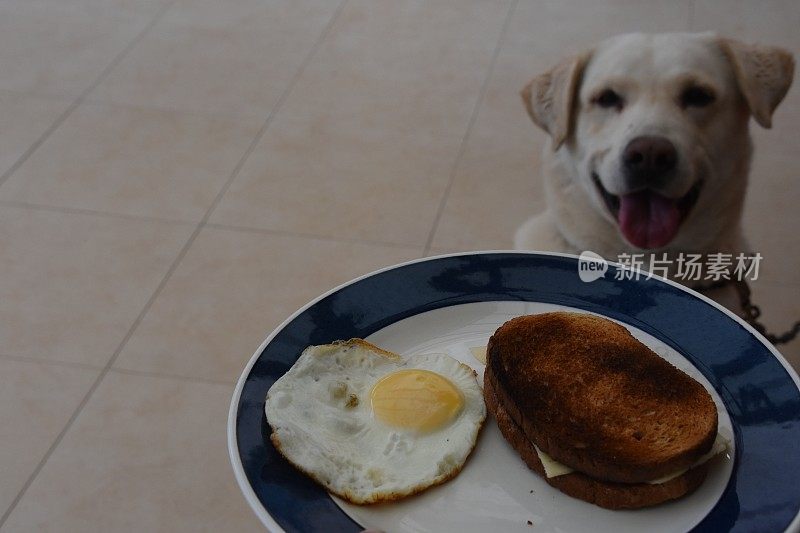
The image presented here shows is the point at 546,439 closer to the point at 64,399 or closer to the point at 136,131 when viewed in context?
the point at 64,399

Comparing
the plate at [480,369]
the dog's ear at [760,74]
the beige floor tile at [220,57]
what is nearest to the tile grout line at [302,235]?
the beige floor tile at [220,57]

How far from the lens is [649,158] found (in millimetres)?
1250

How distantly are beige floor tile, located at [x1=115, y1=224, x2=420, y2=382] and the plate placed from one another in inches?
30.9

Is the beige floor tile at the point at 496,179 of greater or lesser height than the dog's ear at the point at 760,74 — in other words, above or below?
below

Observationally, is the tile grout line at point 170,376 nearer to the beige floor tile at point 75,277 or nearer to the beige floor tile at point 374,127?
the beige floor tile at point 75,277

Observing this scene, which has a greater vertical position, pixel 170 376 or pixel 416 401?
pixel 416 401

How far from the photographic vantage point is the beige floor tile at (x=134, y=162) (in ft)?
7.11

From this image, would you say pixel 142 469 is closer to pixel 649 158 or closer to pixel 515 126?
pixel 649 158

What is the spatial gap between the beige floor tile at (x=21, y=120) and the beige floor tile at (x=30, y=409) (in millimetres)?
772

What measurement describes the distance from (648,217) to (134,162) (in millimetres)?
1442

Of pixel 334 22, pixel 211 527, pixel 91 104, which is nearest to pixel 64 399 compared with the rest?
pixel 211 527

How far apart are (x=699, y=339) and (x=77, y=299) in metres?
1.36

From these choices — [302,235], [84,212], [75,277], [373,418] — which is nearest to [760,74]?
[373,418]

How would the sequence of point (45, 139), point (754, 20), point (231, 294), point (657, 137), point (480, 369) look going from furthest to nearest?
point (754, 20), point (45, 139), point (231, 294), point (657, 137), point (480, 369)
